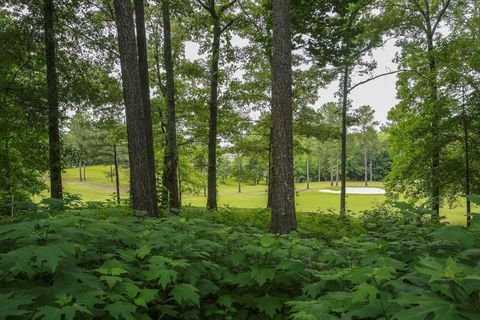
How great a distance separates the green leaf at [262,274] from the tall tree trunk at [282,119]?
4.19 metres

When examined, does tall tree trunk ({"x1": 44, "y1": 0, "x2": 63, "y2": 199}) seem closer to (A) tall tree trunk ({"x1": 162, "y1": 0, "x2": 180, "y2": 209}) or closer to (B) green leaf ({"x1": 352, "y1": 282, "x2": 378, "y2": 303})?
(A) tall tree trunk ({"x1": 162, "y1": 0, "x2": 180, "y2": 209})

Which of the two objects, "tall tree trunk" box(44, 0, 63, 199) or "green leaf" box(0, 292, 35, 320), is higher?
"tall tree trunk" box(44, 0, 63, 199)

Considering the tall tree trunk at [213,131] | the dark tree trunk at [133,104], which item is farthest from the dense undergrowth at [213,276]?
the tall tree trunk at [213,131]

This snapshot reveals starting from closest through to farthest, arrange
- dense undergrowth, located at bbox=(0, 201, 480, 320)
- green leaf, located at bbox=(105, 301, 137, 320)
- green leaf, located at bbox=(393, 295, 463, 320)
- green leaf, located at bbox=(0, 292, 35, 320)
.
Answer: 1. green leaf, located at bbox=(393, 295, 463, 320)
2. green leaf, located at bbox=(0, 292, 35, 320)
3. dense undergrowth, located at bbox=(0, 201, 480, 320)
4. green leaf, located at bbox=(105, 301, 137, 320)

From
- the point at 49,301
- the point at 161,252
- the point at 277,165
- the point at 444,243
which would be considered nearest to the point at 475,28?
the point at 277,165

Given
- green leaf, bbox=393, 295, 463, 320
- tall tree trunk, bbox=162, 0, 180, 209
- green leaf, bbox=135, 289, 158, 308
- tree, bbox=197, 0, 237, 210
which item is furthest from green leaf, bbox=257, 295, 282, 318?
tree, bbox=197, 0, 237, 210

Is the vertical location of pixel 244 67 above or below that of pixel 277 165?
above

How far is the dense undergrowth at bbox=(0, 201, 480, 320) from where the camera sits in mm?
2191

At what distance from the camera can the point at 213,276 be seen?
401cm

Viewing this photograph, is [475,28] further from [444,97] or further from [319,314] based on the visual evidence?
[319,314]

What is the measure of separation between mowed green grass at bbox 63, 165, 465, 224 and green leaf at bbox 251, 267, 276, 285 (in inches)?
824

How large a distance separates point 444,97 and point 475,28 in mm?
5956

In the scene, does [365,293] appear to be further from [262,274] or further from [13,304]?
[13,304]

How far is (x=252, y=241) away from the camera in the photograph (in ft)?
14.5
